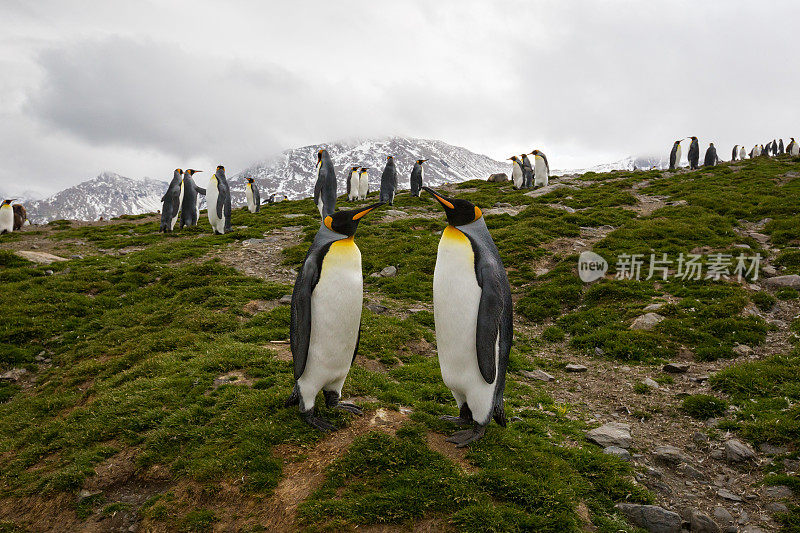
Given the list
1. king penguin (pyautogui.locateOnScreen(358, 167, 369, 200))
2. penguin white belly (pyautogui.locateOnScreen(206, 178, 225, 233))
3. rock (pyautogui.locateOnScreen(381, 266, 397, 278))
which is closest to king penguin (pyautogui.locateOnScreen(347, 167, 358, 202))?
king penguin (pyautogui.locateOnScreen(358, 167, 369, 200))

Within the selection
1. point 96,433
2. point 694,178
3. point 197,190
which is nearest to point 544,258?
point 96,433

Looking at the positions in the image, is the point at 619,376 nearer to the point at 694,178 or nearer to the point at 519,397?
the point at 519,397

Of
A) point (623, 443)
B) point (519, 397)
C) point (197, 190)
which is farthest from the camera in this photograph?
point (197, 190)

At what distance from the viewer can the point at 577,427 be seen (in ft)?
19.2

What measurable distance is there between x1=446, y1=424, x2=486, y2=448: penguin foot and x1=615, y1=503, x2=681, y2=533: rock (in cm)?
154

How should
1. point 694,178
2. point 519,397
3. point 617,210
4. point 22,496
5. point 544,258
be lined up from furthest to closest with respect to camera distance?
point 694,178 < point 617,210 < point 544,258 < point 519,397 < point 22,496

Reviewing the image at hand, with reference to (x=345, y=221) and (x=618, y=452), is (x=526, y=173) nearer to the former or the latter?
(x=618, y=452)

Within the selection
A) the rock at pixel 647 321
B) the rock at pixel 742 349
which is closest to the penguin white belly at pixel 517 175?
the rock at pixel 647 321

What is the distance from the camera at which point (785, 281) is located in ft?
33.0

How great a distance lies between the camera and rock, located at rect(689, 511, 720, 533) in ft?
13.8

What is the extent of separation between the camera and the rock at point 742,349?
7.79m

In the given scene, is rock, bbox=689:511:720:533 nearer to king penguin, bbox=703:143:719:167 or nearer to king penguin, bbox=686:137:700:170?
king penguin, bbox=686:137:700:170

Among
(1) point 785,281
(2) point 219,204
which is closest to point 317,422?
(1) point 785,281

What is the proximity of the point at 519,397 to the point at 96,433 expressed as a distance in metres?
5.62
